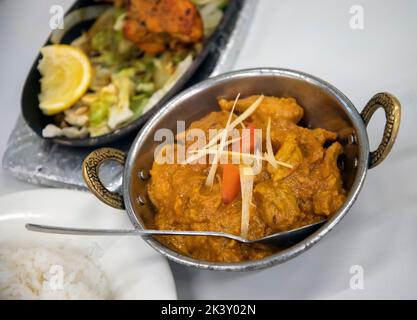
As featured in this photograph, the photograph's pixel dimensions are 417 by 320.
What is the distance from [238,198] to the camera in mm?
1598

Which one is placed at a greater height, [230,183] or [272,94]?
[272,94]

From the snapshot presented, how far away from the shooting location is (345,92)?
2.14 metres

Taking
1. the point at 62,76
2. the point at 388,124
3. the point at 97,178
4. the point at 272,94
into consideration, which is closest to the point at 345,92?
the point at 272,94

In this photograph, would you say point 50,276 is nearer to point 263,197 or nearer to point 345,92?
point 263,197

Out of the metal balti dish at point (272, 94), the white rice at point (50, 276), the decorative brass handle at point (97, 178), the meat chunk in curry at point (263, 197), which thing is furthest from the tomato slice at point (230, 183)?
the white rice at point (50, 276)

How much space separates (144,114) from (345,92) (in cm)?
88

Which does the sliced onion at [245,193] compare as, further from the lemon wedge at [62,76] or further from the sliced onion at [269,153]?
the lemon wedge at [62,76]

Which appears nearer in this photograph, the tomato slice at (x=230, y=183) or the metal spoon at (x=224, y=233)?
the metal spoon at (x=224, y=233)

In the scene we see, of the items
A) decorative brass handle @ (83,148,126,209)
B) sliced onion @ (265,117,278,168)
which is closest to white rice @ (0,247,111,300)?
decorative brass handle @ (83,148,126,209)

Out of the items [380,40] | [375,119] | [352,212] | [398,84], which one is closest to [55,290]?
[352,212]

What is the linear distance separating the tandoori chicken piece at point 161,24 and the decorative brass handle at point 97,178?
929 millimetres

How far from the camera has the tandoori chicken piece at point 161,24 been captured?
2365mm
